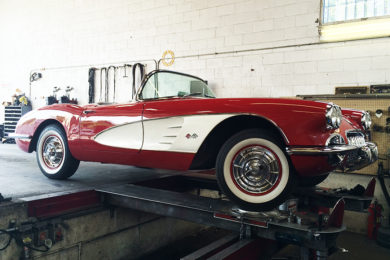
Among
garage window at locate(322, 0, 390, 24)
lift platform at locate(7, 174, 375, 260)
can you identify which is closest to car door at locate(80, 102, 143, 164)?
lift platform at locate(7, 174, 375, 260)

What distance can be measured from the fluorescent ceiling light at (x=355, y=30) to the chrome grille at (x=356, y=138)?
2690 mm

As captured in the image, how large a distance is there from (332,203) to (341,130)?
3.46 feet

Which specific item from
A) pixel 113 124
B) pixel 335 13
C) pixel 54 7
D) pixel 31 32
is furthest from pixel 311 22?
pixel 31 32

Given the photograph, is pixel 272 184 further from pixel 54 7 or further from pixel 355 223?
pixel 54 7

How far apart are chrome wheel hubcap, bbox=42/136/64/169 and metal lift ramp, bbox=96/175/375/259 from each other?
982 millimetres

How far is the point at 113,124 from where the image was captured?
3.13 m

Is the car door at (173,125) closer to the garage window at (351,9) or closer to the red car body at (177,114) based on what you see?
the red car body at (177,114)

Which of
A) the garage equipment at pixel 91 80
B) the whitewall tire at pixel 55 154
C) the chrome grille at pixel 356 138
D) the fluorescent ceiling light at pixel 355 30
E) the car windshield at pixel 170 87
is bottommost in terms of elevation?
the whitewall tire at pixel 55 154

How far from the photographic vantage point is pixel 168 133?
8.93ft

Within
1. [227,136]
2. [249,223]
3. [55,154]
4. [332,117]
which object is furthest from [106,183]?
[332,117]

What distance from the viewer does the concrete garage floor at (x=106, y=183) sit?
3328 millimetres

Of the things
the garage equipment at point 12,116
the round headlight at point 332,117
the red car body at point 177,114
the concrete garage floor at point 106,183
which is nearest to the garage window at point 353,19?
the red car body at point 177,114

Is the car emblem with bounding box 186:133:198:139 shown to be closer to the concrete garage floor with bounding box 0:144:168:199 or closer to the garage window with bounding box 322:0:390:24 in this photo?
the concrete garage floor with bounding box 0:144:168:199

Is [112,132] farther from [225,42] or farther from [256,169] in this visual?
[225,42]
